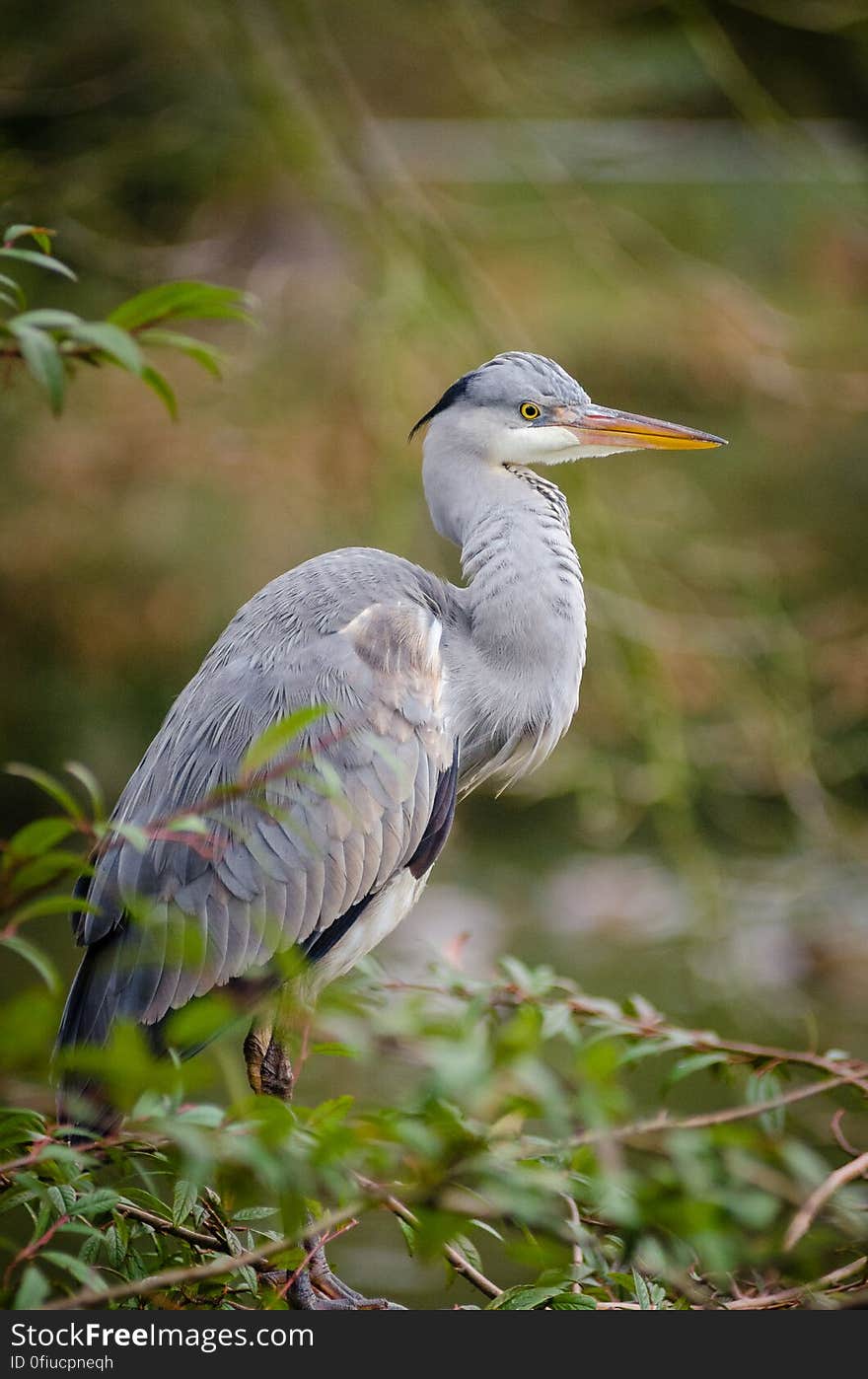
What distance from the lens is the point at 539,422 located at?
172 cm

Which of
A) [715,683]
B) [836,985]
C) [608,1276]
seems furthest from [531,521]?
[836,985]

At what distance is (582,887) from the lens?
15.1 feet

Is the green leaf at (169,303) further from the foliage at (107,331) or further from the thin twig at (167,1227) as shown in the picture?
the thin twig at (167,1227)

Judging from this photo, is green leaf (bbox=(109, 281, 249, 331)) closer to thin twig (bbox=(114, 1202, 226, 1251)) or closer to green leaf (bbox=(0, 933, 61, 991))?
green leaf (bbox=(0, 933, 61, 991))

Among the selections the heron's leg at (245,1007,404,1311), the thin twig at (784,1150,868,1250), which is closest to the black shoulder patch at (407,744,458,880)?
the heron's leg at (245,1007,404,1311)

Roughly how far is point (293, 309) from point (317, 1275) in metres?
4.05

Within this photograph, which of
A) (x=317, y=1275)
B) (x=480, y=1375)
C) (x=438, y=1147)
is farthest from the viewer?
(x=317, y=1275)

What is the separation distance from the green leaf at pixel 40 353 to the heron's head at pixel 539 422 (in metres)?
0.99

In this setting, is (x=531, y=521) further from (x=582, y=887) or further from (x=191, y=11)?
(x=582, y=887)

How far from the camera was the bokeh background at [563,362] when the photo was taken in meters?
2.75

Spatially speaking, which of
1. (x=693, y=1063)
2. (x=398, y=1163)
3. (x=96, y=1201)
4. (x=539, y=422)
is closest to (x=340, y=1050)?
(x=398, y=1163)

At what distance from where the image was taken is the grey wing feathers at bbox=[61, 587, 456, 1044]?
4.78 ft

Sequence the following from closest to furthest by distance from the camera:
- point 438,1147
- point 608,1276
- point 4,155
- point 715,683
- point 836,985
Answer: point 438,1147
point 608,1276
point 4,155
point 715,683
point 836,985

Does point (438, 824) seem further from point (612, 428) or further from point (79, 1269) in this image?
point (79, 1269)
